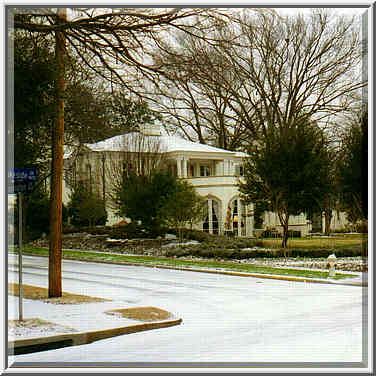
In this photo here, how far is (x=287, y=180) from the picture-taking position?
19094mm

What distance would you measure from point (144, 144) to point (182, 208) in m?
7.68

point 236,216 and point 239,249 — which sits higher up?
point 236,216

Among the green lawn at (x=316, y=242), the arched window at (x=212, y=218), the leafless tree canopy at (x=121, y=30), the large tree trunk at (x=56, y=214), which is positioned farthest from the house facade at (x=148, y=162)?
the leafless tree canopy at (x=121, y=30)

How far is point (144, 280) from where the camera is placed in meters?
12.5

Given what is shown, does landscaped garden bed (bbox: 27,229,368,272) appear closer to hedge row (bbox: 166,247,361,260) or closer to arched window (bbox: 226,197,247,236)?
hedge row (bbox: 166,247,361,260)

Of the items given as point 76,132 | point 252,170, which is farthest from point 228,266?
point 76,132

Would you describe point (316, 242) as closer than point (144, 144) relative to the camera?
No

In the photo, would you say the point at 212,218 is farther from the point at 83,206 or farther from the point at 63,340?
the point at 63,340

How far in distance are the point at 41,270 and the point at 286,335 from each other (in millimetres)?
5602

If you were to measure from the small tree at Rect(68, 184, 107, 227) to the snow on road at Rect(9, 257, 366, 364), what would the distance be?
2.95ft

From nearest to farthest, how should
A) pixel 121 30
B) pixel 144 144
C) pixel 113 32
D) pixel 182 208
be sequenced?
pixel 113 32
pixel 121 30
pixel 144 144
pixel 182 208

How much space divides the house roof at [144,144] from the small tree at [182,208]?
18.5 feet

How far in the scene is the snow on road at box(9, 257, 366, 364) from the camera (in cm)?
642

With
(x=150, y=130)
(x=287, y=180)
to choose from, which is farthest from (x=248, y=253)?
(x=150, y=130)
